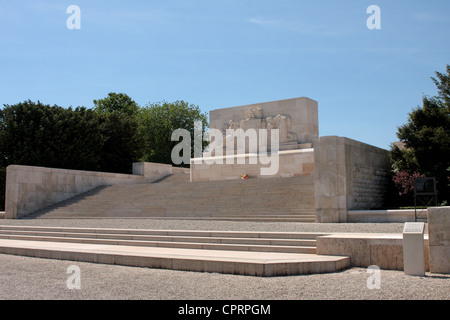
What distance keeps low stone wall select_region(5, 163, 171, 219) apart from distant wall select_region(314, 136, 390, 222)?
45.5 ft

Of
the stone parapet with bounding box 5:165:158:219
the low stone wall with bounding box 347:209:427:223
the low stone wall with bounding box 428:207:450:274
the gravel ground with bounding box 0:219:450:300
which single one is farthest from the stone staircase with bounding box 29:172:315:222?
the gravel ground with bounding box 0:219:450:300

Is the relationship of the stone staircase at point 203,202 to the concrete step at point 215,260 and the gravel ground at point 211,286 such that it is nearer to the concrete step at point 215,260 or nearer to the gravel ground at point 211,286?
the concrete step at point 215,260

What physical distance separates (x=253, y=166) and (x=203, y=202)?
8046 millimetres

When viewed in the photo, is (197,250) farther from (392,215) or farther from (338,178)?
(392,215)

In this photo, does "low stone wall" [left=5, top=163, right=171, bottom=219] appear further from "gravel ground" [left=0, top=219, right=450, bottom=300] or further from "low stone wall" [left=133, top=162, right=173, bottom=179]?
"gravel ground" [left=0, top=219, right=450, bottom=300]

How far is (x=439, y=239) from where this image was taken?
694cm

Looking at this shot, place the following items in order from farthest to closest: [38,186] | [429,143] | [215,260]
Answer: [38,186]
[429,143]
[215,260]

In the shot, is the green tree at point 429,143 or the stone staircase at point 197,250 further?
the green tree at point 429,143

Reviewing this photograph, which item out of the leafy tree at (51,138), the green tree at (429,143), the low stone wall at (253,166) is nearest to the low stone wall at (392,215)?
the green tree at (429,143)

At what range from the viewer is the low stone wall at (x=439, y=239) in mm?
6883

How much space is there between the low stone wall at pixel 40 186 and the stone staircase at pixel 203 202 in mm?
652

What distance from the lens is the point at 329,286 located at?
6039mm

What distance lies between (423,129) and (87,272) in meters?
13.4

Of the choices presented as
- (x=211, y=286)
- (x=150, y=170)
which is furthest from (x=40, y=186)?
(x=211, y=286)
